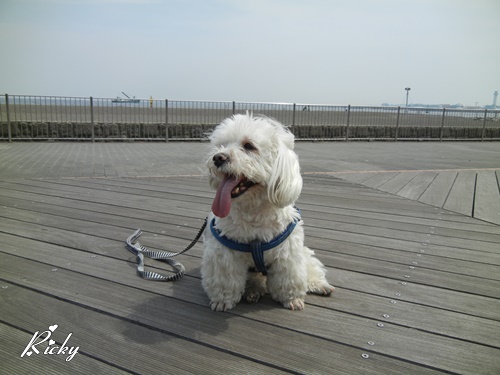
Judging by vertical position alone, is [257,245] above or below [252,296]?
above

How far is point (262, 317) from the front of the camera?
2168mm

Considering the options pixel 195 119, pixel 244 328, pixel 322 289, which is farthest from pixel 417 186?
pixel 195 119

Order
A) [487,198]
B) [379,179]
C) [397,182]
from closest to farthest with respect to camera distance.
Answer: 1. [487,198]
2. [397,182]
3. [379,179]

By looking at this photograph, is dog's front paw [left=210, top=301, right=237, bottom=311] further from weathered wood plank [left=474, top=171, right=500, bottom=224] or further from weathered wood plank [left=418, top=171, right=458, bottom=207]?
weathered wood plank [left=418, top=171, right=458, bottom=207]

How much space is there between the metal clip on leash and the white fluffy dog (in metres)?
0.40

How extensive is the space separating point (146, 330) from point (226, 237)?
2.08ft

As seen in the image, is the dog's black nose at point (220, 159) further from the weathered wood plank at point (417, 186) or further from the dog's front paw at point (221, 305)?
the weathered wood plank at point (417, 186)

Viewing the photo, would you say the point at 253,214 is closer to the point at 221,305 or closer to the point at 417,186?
the point at 221,305

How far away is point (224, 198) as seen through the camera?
6.57 ft

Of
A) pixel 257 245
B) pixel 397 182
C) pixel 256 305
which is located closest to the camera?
pixel 257 245

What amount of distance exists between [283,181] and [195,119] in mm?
12128

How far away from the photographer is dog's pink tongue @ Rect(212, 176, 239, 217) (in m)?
1.99

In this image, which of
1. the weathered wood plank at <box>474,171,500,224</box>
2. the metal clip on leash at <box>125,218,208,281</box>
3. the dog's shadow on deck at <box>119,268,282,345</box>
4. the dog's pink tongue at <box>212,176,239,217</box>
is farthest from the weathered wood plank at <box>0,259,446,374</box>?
the weathered wood plank at <box>474,171,500,224</box>

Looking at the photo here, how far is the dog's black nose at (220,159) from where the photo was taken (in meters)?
2.00
